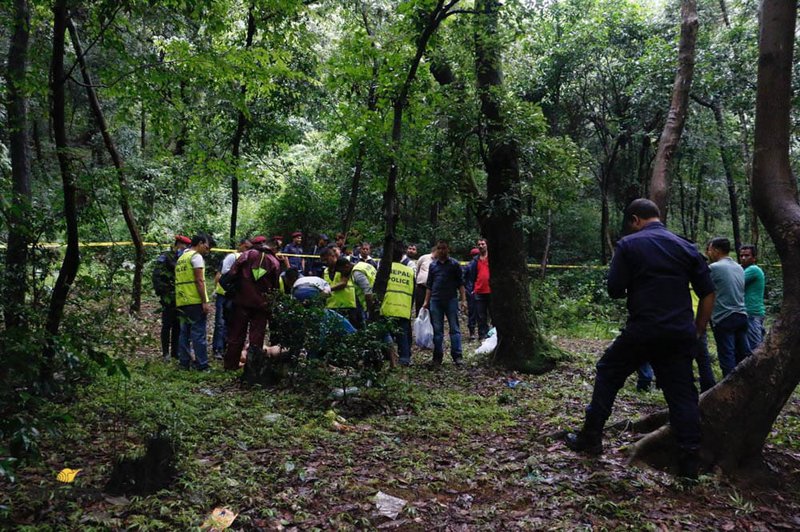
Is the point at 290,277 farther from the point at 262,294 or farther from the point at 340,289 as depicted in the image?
the point at 340,289

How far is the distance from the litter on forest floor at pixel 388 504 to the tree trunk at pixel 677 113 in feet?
18.2

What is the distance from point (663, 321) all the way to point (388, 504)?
92.6 inches

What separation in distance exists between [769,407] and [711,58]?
551 inches

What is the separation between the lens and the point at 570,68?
1853cm

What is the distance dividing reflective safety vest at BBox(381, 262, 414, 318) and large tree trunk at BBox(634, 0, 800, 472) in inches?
180

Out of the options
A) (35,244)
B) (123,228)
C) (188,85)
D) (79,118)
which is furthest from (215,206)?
(35,244)

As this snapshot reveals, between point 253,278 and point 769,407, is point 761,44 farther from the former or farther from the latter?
point 253,278

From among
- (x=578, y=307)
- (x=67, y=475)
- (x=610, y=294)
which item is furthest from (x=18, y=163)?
(x=578, y=307)

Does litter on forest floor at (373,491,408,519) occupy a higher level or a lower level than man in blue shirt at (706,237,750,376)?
lower

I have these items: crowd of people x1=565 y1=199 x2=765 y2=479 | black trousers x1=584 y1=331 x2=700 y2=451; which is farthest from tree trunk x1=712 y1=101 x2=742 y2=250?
black trousers x1=584 y1=331 x2=700 y2=451

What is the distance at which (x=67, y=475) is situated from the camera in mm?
3730

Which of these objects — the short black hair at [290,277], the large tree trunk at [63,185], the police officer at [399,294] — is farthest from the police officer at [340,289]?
the large tree trunk at [63,185]

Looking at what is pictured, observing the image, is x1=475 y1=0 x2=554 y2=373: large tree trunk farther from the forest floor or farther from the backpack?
the backpack

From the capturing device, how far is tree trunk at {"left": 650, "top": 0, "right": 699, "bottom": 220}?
24.5 ft
